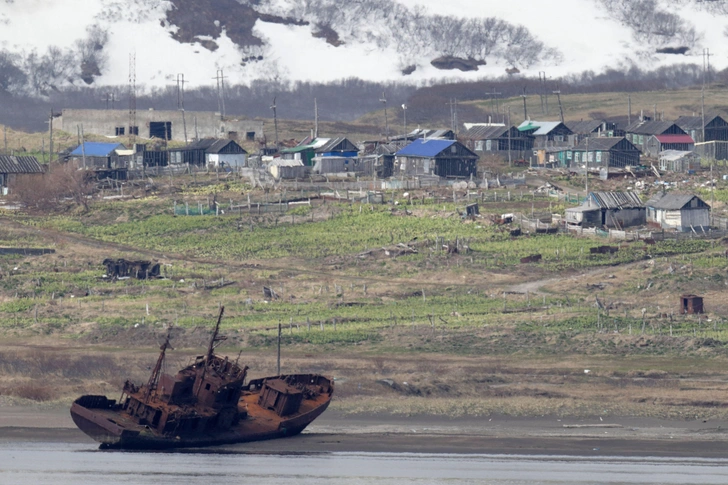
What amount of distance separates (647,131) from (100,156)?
48.4 meters

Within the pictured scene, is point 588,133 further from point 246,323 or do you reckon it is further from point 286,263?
point 246,323

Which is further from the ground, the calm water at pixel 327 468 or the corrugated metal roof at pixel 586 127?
the corrugated metal roof at pixel 586 127

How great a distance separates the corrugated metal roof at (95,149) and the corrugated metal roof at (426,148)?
26.1 metres

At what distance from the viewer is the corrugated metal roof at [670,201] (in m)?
87.2

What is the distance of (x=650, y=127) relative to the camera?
126938mm

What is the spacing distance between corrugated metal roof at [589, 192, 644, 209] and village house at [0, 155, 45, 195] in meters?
42.3

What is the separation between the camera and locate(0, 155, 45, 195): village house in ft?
350

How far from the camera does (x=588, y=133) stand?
5069 inches

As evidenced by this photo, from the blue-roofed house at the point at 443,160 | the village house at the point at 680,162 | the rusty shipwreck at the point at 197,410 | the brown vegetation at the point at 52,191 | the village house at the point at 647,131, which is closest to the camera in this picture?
the rusty shipwreck at the point at 197,410

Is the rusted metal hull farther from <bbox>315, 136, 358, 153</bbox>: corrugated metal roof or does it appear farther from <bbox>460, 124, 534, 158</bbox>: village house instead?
<bbox>460, 124, 534, 158</bbox>: village house

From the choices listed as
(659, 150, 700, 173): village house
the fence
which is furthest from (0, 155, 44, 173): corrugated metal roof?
(659, 150, 700, 173): village house

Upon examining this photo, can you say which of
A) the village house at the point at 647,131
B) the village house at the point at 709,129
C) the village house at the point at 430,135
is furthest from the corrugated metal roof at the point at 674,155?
the village house at the point at 430,135

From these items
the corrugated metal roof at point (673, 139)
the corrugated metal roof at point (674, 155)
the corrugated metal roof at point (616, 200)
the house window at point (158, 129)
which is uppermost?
the house window at point (158, 129)

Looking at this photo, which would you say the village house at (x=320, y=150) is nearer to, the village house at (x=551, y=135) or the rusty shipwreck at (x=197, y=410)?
the village house at (x=551, y=135)
